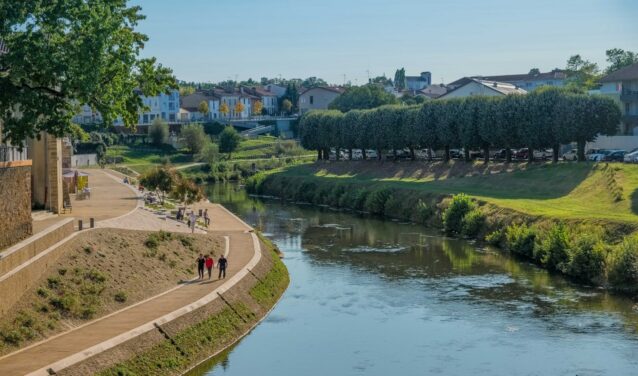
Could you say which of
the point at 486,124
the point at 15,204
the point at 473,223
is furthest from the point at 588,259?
the point at 486,124

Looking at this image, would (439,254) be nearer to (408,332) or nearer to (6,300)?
(408,332)

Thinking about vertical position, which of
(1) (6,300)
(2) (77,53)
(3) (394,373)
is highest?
(2) (77,53)

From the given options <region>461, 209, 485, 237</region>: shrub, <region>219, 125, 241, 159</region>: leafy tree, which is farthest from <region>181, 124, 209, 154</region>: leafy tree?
<region>461, 209, 485, 237</region>: shrub

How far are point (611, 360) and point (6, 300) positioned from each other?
22489 mm

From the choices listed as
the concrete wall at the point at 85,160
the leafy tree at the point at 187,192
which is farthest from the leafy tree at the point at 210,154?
the leafy tree at the point at 187,192

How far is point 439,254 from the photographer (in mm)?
66750

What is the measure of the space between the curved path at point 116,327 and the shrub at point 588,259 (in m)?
17.9

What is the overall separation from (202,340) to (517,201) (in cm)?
4251

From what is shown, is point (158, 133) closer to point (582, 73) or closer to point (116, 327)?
point (582, 73)

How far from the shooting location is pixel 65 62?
34750 mm

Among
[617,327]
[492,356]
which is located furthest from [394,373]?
[617,327]

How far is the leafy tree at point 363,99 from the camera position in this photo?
180 metres

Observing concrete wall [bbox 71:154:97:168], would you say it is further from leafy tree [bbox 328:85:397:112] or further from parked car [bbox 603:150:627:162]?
parked car [bbox 603:150:627:162]

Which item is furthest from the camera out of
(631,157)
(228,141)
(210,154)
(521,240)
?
(228,141)
